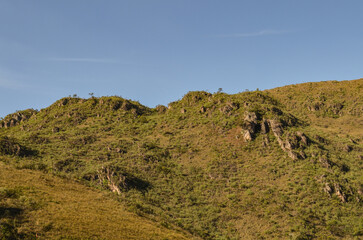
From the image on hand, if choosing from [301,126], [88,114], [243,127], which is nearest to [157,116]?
[88,114]

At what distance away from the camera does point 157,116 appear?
91562 millimetres

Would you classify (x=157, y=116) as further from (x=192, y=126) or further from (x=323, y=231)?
(x=323, y=231)

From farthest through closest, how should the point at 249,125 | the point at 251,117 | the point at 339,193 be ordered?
1. the point at 251,117
2. the point at 249,125
3. the point at 339,193

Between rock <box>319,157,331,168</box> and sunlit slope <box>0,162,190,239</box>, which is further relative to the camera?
rock <box>319,157,331,168</box>

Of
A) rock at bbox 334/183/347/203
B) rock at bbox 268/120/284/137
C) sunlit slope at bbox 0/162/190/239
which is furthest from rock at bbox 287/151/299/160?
sunlit slope at bbox 0/162/190/239

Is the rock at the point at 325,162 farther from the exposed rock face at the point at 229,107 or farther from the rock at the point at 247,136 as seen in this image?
the exposed rock face at the point at 229,107

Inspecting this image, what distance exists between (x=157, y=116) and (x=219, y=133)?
29.4 metres

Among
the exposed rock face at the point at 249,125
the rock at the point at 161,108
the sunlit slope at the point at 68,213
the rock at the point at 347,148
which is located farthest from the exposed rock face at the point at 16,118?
the rock at the point at 347,148

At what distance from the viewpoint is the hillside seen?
40.2 m

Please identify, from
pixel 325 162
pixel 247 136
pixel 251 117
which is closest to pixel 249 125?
pixel 251 117

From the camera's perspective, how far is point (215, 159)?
198ft

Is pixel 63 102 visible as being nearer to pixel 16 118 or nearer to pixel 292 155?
pixel 16 118

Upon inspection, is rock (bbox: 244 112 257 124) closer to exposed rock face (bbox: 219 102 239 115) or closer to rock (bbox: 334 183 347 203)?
exposed rock face (bbox: 219 102 239 115)

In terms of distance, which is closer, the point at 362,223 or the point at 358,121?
the point at 362,223
